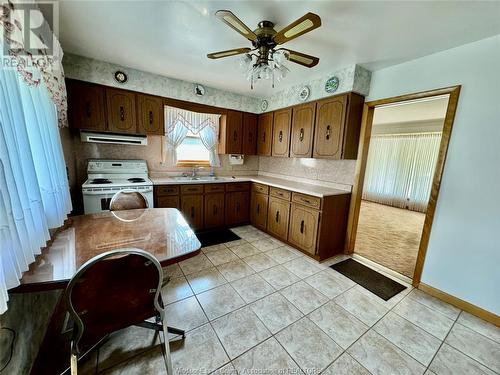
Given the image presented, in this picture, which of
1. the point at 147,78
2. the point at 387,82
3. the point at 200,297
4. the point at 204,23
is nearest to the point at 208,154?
the point at 147,78

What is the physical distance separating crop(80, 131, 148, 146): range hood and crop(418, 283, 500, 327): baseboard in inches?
159

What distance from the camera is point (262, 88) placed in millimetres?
3430

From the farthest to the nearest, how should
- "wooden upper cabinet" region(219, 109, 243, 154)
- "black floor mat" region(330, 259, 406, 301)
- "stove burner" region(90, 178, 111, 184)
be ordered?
"wooden upper cabinet" region(219, 109, 243, 154), "stove burner" region(90, 178, 111, 184), "black floor mat" region(330, 259, 406, 301)

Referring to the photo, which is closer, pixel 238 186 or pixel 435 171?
pixel 435 171

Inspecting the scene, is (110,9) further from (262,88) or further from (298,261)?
(298,261)

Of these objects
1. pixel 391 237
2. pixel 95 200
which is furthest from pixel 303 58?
pixel 391 237

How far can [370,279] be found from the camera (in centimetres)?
238

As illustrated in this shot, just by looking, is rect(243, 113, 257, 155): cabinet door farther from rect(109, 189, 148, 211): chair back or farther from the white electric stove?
rect(109, 189, 148, 211): chair back

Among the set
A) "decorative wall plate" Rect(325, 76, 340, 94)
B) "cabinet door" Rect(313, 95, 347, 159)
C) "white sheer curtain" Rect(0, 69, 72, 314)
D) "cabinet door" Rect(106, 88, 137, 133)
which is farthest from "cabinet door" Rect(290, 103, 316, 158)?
"white sheer curtain" Rect(0, 69, 72, 314)

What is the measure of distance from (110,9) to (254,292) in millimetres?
2788

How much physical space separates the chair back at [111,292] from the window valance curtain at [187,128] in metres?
2.76

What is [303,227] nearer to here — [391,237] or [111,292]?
[391,237]

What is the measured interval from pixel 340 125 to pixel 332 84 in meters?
0.57

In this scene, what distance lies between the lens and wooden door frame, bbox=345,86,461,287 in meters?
1.99
